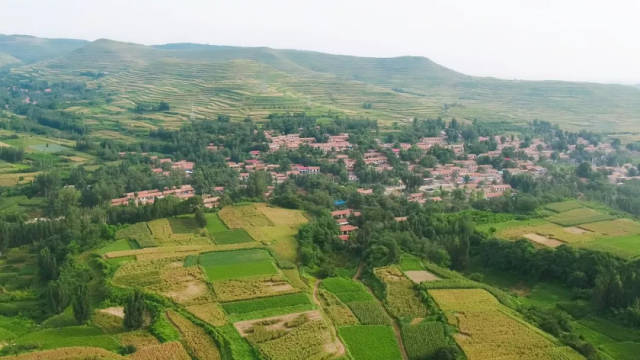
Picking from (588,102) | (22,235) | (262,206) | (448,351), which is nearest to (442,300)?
(448,351)

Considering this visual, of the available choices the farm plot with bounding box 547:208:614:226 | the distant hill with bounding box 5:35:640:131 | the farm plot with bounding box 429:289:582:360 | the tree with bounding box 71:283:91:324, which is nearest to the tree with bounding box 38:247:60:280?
the tree with bounding box 71:283:91:324

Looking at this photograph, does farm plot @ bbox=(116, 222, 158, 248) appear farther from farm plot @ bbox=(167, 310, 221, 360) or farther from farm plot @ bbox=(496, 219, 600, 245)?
farm plot @ bbox=(496, 219, 600, 245)

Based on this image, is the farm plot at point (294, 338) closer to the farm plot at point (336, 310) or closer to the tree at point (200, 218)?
the farm plot at point (336, 310)

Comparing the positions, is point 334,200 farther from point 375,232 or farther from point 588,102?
point 588,102

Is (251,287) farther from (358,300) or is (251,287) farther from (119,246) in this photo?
(119,246)

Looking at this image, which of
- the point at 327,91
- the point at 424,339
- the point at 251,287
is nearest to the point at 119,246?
the point at 251,287

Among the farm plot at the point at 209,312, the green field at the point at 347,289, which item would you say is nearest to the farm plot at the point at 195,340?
the farm plot at the point at 209,312

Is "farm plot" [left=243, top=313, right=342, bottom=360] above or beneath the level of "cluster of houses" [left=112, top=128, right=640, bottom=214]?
above
